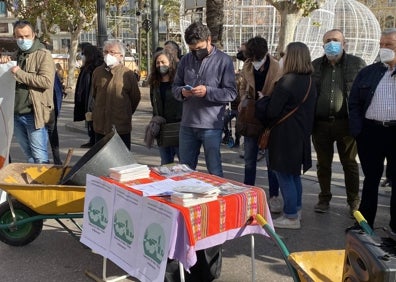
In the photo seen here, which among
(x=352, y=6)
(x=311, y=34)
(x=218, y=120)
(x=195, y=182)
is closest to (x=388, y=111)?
(x=218, y=120)

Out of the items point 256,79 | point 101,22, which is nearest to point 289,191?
point 256,79

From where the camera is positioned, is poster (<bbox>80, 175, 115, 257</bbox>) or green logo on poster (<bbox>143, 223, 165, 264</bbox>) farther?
poster (<bbox>80, 175, 115, 257</bbox>)

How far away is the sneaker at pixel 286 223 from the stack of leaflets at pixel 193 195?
5.77 ft

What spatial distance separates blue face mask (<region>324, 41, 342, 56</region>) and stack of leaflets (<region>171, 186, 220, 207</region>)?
2149 mm

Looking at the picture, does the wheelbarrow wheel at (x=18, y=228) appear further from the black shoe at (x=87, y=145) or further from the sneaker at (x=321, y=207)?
the black shoe at (x=87, y=145)

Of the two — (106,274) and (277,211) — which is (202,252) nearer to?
(106,274)

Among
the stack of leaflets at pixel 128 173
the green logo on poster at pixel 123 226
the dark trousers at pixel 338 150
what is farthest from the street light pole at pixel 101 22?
the green logo on poster at pixel 123 226

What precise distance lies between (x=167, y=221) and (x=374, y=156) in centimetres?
218

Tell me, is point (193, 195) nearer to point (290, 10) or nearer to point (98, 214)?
point (98, 214)

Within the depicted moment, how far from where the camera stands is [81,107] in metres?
8.14

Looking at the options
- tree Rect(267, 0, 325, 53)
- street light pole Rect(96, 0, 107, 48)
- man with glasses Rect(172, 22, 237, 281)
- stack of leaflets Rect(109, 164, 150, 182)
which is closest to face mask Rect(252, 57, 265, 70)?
man with glasses Rect(172, 22, 237, 281)

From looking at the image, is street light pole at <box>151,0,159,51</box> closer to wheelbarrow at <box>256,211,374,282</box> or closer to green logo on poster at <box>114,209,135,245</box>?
green logo on poster at <box>114,209,135,245</box>

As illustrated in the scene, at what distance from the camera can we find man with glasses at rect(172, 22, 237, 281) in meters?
4.47

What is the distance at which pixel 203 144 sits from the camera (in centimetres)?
475
